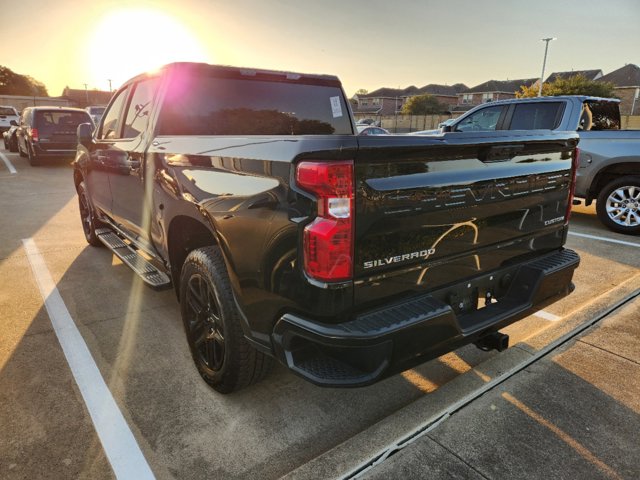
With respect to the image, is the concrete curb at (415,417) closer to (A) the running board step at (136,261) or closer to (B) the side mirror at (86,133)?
(A) the running board step at (136,261)

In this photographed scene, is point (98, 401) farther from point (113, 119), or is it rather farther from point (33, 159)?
point (33, 159)

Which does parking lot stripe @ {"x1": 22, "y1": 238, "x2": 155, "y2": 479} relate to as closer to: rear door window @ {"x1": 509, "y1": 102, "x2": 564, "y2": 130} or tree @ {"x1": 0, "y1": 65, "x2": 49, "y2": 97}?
rear door window @ {"x1": 509, "y1": 102, "x2": 564, "y2": 130}

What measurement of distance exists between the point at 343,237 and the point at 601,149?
21.2 ft

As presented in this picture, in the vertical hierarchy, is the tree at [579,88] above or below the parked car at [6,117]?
above

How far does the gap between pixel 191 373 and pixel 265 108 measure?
213 cm

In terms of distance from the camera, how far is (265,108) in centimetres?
355

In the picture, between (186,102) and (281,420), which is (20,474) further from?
(186,102)

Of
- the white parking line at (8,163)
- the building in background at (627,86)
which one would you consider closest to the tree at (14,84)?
the white parking line at (8,163)

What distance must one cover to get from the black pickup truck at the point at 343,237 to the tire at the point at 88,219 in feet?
7.89

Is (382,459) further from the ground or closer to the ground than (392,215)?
closer to the ground

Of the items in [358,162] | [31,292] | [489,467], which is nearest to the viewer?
[358,162]

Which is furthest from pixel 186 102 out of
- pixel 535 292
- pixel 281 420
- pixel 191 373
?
pixel 535 292

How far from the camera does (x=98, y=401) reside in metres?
2.56

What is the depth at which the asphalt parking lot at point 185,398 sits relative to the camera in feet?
6.91
